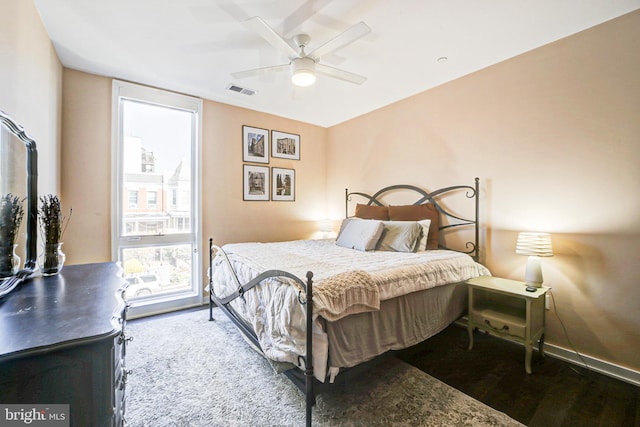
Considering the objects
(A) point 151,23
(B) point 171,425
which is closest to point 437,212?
(B) point 171,425

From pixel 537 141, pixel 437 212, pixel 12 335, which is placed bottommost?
pixel 12 335

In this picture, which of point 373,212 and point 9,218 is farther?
point 373,212

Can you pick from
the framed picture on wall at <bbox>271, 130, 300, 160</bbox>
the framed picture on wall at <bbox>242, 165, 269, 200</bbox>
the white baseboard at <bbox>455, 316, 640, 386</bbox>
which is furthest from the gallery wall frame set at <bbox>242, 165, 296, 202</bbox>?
the white baseboard at <bbox>455, 316, 640, 386</bbox>

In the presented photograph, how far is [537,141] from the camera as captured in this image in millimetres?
2555

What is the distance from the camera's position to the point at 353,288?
1750 mm

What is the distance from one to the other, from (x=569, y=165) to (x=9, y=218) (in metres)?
3.93

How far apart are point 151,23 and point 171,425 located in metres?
2.98

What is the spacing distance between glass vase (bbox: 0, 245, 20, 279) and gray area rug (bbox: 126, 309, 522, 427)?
1.10 m

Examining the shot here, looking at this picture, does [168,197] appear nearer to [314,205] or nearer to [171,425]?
[314,205]

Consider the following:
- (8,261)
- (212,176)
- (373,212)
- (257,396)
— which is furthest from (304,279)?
(212,176)

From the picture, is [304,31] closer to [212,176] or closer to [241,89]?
[241,89]

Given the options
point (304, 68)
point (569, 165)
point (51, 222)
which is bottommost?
point (51, 222)

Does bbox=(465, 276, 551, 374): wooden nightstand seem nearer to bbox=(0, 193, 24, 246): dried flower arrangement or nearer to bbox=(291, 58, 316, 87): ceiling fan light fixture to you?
bbox=(291, 58, 316, 87): ceiling fan light fixture

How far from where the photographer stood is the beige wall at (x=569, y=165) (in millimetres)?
2098
